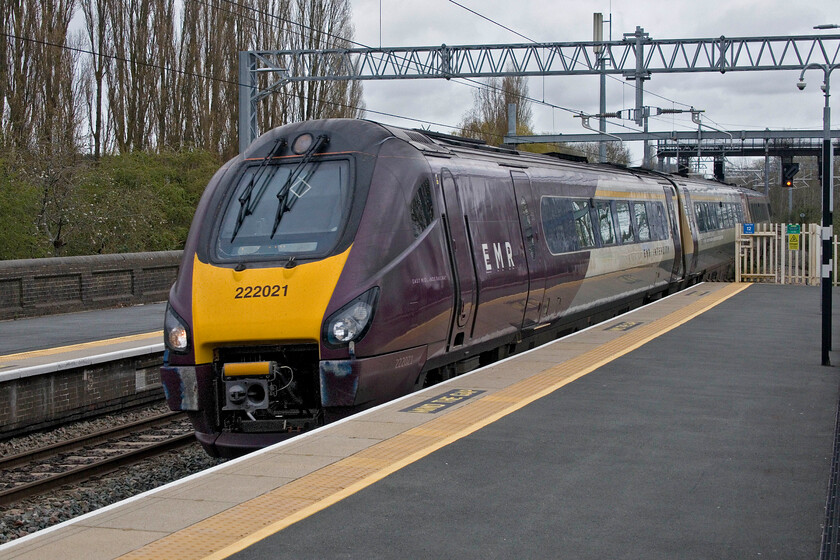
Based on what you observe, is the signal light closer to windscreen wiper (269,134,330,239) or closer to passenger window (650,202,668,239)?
passenger window (650,202,668,239)

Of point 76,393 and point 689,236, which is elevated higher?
point 689,236

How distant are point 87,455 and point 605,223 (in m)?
9.56

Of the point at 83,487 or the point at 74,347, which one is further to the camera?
the point at 74,347

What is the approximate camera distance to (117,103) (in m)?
36.6

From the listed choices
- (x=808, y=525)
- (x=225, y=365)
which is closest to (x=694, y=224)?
(x=225, y=365)

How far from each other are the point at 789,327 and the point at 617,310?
12.7 ft

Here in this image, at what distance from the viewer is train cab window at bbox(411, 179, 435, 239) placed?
32.8 ft

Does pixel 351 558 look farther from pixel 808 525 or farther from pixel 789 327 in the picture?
pixel 789 327

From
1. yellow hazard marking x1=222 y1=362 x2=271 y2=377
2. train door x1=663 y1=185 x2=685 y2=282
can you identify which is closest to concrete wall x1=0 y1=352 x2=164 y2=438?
yellow hazard marking x1=222 y1=362 x2=271 y2=377

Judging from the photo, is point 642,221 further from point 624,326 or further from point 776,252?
point 776,252

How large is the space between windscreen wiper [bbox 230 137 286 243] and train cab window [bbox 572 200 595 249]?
6350mm

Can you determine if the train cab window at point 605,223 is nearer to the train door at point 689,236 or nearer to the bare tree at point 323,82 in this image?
the train door at point 689,236

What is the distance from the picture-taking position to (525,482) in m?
6.59

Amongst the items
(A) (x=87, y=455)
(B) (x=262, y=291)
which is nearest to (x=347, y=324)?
(B) (x=262, y=291)
